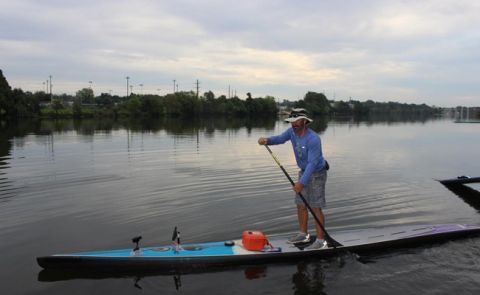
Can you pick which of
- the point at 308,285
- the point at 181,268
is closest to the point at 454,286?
the point at 308,285

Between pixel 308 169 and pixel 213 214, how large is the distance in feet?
14.4

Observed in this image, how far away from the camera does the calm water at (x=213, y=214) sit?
696cm

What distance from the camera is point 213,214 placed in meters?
11.2

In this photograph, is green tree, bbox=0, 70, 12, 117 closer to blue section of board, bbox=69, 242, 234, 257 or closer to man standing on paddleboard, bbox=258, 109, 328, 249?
blue section of board, bbox=69, 242, 234, 257

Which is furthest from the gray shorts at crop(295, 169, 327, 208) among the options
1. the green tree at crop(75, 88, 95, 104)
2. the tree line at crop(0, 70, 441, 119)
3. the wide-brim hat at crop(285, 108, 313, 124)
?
the green tree at crop(75, 88, 95, 104)

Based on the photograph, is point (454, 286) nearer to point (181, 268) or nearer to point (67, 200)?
point (181, 268)

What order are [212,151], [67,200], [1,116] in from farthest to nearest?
1. [1,116]
2. [212,151]
3. [67,200]

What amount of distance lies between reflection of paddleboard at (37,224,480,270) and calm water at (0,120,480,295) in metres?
0.19

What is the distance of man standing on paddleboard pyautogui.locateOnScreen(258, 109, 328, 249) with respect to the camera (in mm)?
7684

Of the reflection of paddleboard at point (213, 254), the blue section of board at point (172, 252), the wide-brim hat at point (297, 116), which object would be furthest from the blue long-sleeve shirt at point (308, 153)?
the blue section of board at point (172, 252)

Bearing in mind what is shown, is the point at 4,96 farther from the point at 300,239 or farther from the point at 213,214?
the point at 300,239

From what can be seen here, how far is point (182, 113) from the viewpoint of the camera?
398 feet

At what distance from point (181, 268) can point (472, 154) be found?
88.0 ft

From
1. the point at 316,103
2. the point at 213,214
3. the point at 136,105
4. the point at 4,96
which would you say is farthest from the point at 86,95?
the point at 213,214
